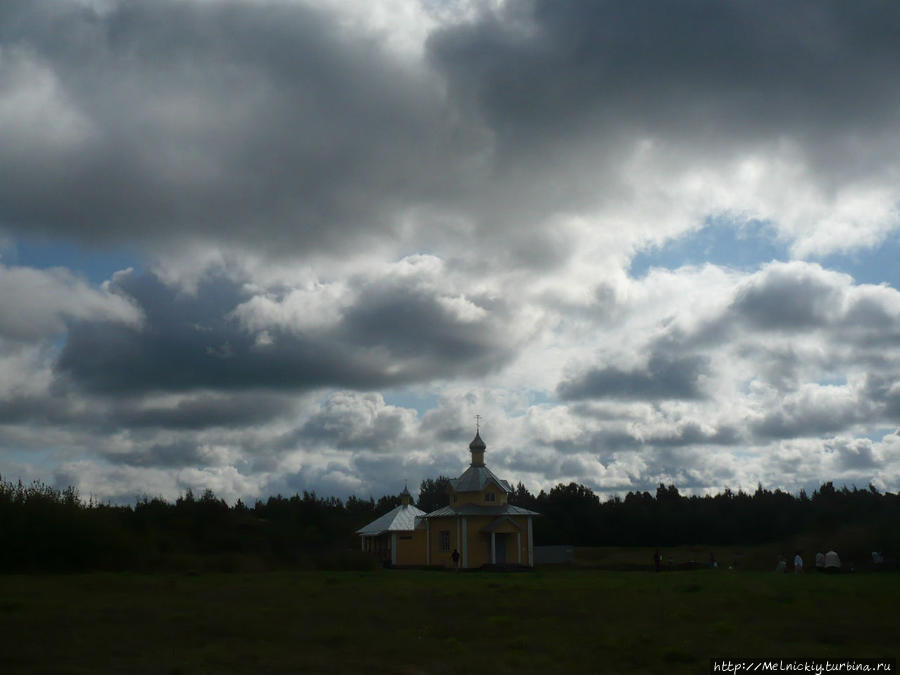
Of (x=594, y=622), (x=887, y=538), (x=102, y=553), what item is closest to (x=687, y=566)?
(x=887, y=538)

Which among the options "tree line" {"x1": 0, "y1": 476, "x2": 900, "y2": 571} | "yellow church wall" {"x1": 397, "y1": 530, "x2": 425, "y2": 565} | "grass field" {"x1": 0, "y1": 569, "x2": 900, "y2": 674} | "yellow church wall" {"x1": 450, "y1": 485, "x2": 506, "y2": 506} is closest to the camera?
"grass field" {"x1": 0, "y1": 569, "x2": 900, "y2": 674}

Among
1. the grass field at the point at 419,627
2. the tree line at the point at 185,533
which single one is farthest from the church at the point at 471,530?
the grass field at the point at 419,627

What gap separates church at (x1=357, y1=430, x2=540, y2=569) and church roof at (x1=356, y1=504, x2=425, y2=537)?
2.8 inches

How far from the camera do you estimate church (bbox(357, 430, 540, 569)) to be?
51.6m

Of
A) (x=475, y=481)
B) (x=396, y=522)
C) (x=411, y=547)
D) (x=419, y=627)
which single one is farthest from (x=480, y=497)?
(x=419, y=627)

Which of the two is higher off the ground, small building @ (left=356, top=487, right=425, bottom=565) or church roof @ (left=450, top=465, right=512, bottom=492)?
church roof @ (left=450, top=465, right=512, bottom=492)

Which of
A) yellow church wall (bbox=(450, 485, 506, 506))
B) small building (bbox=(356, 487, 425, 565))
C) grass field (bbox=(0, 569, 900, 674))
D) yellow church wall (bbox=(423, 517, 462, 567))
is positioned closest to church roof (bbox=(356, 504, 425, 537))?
small building (bbox=(356, 487, 425, 565))

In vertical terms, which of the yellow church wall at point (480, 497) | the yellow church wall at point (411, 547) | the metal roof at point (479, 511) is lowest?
the yellow church wall at point (411, 547)

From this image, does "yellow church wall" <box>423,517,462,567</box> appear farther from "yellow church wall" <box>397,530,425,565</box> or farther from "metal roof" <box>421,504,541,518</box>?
"yellow church wall" <box>397,530,425,565</box>

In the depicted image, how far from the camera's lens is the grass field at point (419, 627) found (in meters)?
11.4

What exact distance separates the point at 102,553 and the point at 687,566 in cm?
2998

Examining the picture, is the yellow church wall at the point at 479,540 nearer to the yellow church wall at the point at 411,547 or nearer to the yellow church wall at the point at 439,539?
the yellow church wall at the point at 439,539

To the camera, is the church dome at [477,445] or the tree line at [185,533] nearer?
the tree line at [185,533]

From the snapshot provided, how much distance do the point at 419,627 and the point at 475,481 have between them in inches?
1558
